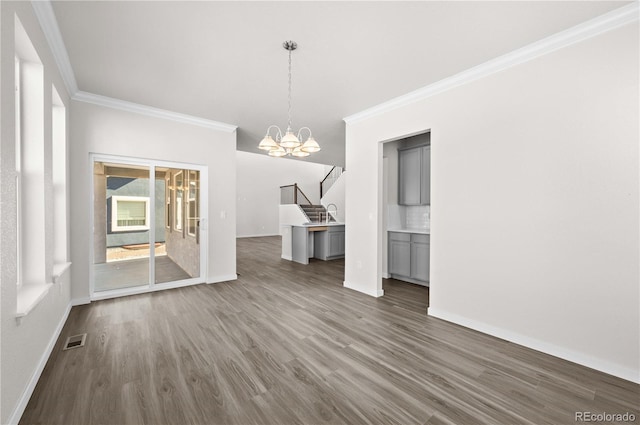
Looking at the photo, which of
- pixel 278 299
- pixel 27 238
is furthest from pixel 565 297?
pixel 27 238

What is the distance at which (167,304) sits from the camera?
151 inches

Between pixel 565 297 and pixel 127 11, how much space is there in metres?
4.50

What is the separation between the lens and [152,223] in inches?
172

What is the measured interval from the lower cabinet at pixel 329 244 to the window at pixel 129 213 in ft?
13.3

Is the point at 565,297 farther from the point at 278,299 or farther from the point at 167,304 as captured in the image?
the point at 167,304

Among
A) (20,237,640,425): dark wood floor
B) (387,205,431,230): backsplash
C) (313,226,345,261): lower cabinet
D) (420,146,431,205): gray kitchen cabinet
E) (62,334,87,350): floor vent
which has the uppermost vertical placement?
(420,146,431,205): gray kitchen cabinet

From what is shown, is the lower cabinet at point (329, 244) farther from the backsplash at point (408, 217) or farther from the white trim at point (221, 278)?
the white trim at point (221, 278)

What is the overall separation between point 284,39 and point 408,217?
13.3 feet

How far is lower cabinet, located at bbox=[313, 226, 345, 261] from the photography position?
712 centimetres

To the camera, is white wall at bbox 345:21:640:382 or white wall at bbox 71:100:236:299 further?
white wall at bbox 71:100:236:299

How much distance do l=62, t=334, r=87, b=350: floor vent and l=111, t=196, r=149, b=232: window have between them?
1750mm

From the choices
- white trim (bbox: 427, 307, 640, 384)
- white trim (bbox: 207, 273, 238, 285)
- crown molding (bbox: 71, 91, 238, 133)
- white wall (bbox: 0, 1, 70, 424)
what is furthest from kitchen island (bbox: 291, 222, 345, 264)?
white wall (bbox: 0, 1, 70, 424)

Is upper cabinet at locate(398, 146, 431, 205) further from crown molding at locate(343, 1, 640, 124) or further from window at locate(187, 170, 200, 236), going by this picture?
window at locate(187, 170, 200, 236)

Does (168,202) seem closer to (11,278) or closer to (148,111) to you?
(148,111)
